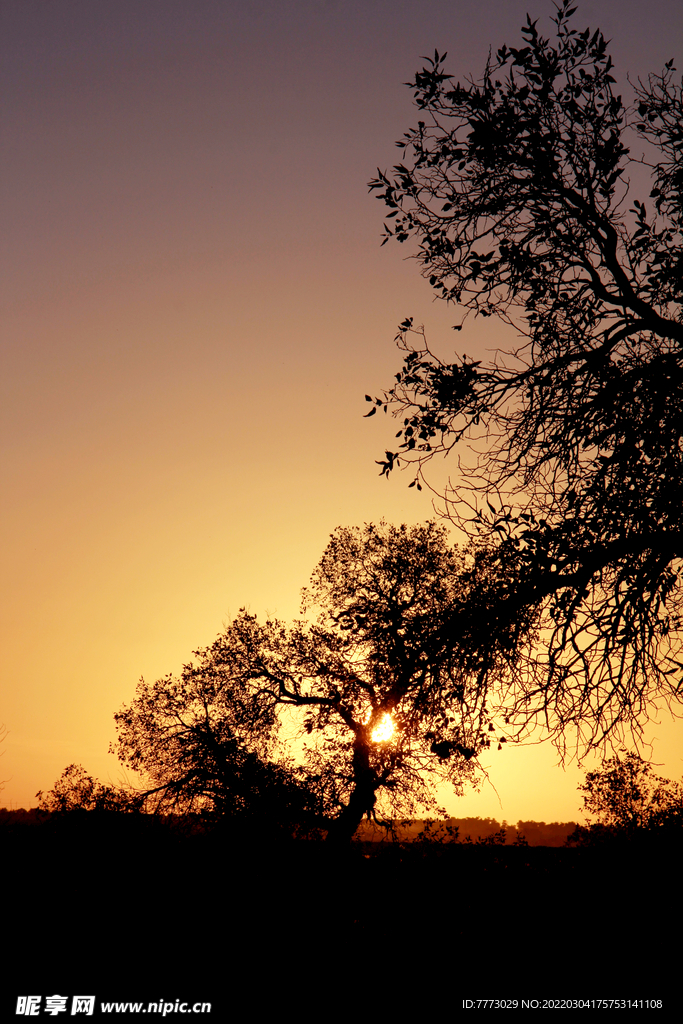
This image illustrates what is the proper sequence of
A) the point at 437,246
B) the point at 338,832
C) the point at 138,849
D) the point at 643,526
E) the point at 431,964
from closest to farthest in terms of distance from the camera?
the point at 431,964 < the point at 643,526 < the point at 437,246 < the point at 138,849 < the point at 338,832

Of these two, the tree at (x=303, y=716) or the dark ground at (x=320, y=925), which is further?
the tree at (x=303, y=716)

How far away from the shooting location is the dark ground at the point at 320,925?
22.9ft

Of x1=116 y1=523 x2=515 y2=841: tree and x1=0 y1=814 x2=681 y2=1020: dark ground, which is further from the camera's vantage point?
x1=116 y1=523 x2=515 y2=841: tree

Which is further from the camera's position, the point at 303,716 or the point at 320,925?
the point at 303,716

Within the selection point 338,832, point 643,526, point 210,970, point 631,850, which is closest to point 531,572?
point 643,526

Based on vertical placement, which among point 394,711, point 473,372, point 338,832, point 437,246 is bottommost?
point 338,832

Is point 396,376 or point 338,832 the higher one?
point 396,376

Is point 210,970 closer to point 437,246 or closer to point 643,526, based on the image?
point 643,526

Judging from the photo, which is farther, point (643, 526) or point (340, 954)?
point (643, 526)

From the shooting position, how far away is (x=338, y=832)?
20.8 metres

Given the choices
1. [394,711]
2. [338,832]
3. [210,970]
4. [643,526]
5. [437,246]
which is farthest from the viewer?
[338,832]

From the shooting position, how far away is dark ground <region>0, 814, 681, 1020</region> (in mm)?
6965

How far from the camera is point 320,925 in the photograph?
28.7 ft

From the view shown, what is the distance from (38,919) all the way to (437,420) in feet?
30.8
